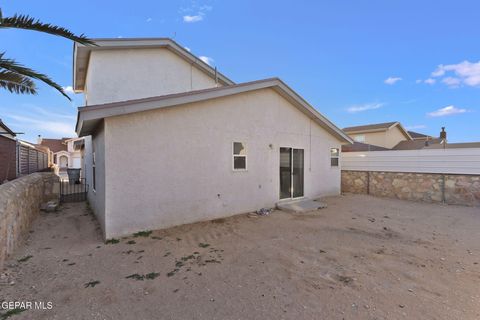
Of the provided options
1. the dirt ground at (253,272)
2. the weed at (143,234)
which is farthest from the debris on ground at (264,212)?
the weed at (143,234)

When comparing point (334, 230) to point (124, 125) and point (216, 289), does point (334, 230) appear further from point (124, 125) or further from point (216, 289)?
point (124, 125)

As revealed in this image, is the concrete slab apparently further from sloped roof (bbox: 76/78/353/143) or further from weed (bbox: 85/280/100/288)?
weed (bbox: 85/280/100/288)

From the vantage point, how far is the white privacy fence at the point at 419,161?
9812 millimetres

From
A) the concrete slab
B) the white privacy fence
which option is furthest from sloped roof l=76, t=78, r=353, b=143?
the concrete slab

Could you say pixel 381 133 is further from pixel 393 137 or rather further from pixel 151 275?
pixel 151 275

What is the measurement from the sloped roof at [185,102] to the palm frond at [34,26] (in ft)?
4.67

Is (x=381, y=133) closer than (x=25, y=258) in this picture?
No

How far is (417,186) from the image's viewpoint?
440 inches

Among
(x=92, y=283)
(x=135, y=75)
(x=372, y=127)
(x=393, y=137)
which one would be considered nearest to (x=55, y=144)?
(x=135, y=75)

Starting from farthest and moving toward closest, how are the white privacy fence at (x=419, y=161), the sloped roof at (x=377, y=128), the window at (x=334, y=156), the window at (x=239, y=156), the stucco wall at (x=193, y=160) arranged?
the sloped roof at (x=377, y=128) → the window at (x=334, y=156) → the white privacy fence at (x=419, y=161) → the window at (x=239, y=156) → the stucco wall at (x=193, y=160)

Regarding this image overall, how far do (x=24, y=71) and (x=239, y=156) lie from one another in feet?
19.0

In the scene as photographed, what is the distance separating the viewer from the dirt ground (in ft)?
9.82

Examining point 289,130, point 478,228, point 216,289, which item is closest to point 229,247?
point 216,289
